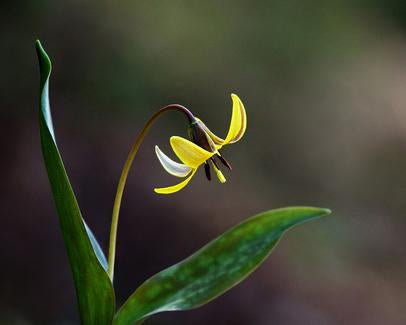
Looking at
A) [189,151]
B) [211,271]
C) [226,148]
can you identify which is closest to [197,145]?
[189,151]

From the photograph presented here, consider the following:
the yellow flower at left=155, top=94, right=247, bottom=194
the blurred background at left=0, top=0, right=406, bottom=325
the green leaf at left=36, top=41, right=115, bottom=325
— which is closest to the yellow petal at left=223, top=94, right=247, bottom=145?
the yellow flower at left=155, top=94, right=247, bottom=194

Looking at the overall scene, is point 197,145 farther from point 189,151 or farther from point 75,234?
point 75,234

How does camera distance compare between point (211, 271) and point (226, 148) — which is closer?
Result: point (211, 271)

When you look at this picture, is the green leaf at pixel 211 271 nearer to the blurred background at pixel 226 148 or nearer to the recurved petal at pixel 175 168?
the recurved petal at pixel 175 168

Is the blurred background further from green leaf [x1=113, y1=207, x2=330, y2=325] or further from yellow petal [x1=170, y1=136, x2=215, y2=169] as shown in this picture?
yellow petal [x1=170, y1=136, x2=215, y2=169]

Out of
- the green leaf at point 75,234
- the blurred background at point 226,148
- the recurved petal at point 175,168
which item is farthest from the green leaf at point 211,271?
the blurred background at point 226,148
